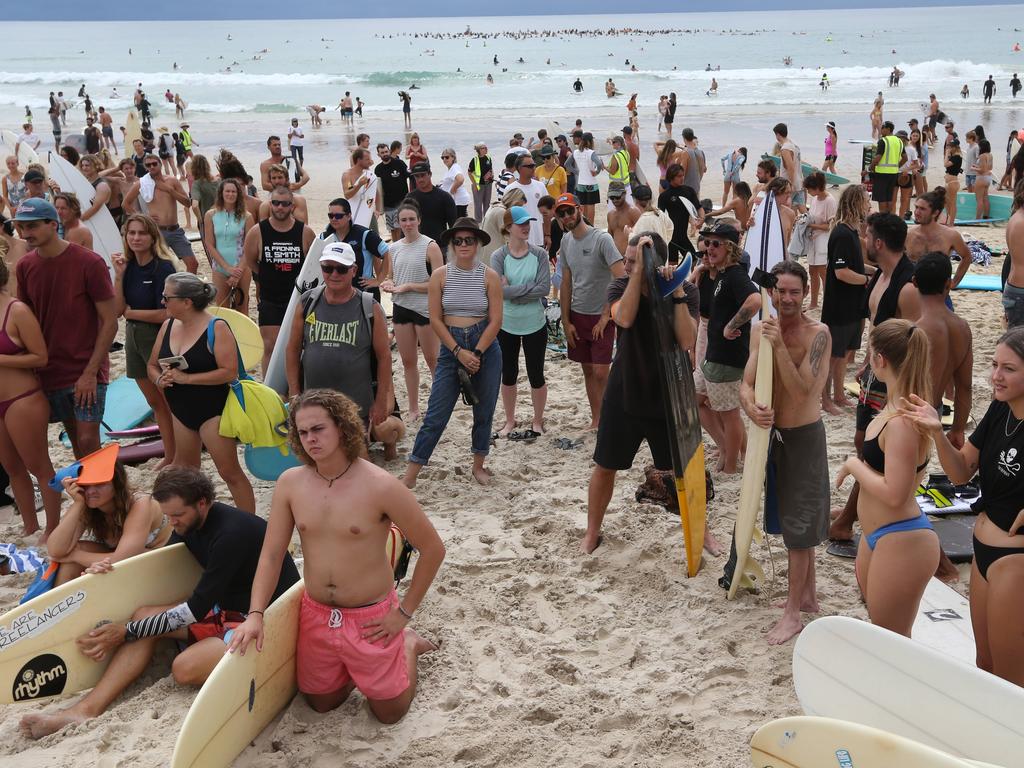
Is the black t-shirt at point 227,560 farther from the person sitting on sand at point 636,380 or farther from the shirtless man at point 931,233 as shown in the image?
the shirtless man at point 931,233

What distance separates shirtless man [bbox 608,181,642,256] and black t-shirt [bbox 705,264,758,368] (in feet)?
7.37

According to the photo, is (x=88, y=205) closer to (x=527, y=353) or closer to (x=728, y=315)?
(x=527, y=353)

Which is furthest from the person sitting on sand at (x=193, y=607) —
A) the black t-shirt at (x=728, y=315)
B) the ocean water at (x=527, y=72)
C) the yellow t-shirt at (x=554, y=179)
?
the ocean water at (x=527, y=72)

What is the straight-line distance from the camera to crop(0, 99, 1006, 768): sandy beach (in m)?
3.45

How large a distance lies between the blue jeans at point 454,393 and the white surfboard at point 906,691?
9.60 feet

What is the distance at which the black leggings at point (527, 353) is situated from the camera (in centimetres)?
634

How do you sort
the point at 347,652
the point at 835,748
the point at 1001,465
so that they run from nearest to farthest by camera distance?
1. the point at 835,748
2. the point at 1001,465
3. the point at 347,652

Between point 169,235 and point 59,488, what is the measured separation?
197 inches

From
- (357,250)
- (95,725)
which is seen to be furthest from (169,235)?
(95,725)

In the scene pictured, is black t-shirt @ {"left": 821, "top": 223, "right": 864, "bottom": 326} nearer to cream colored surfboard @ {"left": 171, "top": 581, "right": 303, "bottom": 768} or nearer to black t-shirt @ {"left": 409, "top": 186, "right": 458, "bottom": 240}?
black t-shirt @ {"left": 409, "top": 186, "right": 458, "bottom": 240}

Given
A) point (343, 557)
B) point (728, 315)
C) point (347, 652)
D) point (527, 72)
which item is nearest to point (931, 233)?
point (728, 315)

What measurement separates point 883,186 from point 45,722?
1307 cm

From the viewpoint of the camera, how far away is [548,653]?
4051 millimetres

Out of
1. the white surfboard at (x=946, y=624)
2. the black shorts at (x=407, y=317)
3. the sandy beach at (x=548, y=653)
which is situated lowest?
the sandy beach at (x=548, y=653)
